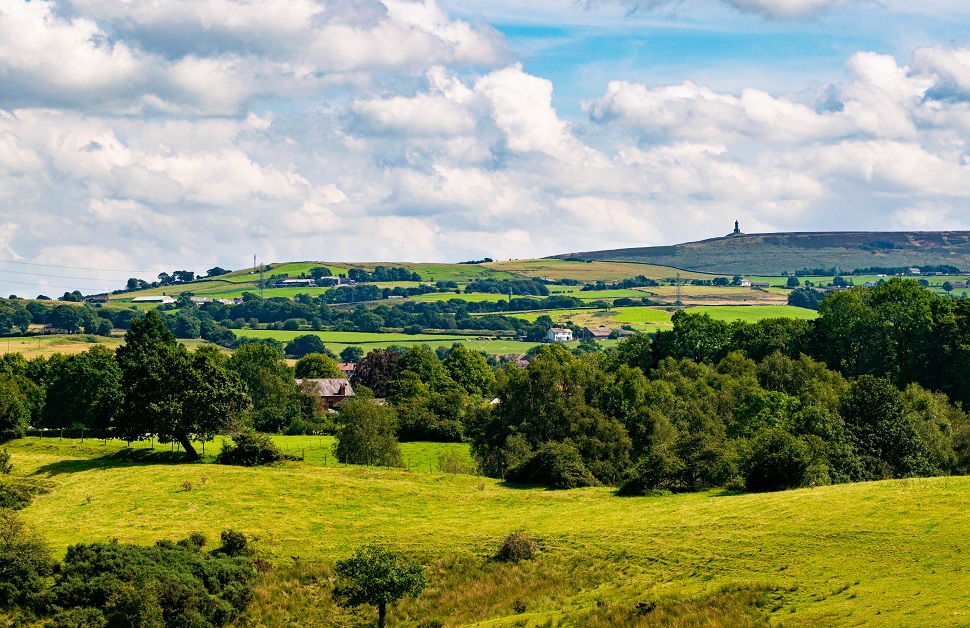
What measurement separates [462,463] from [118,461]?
3303cm

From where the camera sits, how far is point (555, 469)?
8312 cm

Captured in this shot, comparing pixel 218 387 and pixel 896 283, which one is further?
pixel 896 283

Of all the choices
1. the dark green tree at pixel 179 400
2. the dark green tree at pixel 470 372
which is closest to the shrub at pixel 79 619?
the dark green tree at pixel 179 400

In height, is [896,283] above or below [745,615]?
above

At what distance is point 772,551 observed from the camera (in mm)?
54656

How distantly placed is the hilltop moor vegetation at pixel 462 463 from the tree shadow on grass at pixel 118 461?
335 millimetres

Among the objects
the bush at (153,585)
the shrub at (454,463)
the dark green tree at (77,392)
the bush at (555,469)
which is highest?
the dark green tree at (77,392)

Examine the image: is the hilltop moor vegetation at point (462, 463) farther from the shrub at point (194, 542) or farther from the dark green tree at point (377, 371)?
the dark green tree at point (377, 371)

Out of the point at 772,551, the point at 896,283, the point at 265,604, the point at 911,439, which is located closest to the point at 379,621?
the point at 265,604

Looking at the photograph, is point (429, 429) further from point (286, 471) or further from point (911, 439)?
point (911, 439)

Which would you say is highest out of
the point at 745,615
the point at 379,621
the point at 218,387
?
the point at 218,387

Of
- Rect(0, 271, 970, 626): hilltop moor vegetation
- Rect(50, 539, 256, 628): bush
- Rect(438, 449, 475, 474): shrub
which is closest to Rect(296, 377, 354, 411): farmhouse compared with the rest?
Rect(0, 271, 970, 626): hilltop moor vegetation

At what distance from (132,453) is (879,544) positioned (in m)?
65.8

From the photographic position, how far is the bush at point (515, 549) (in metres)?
60.8
